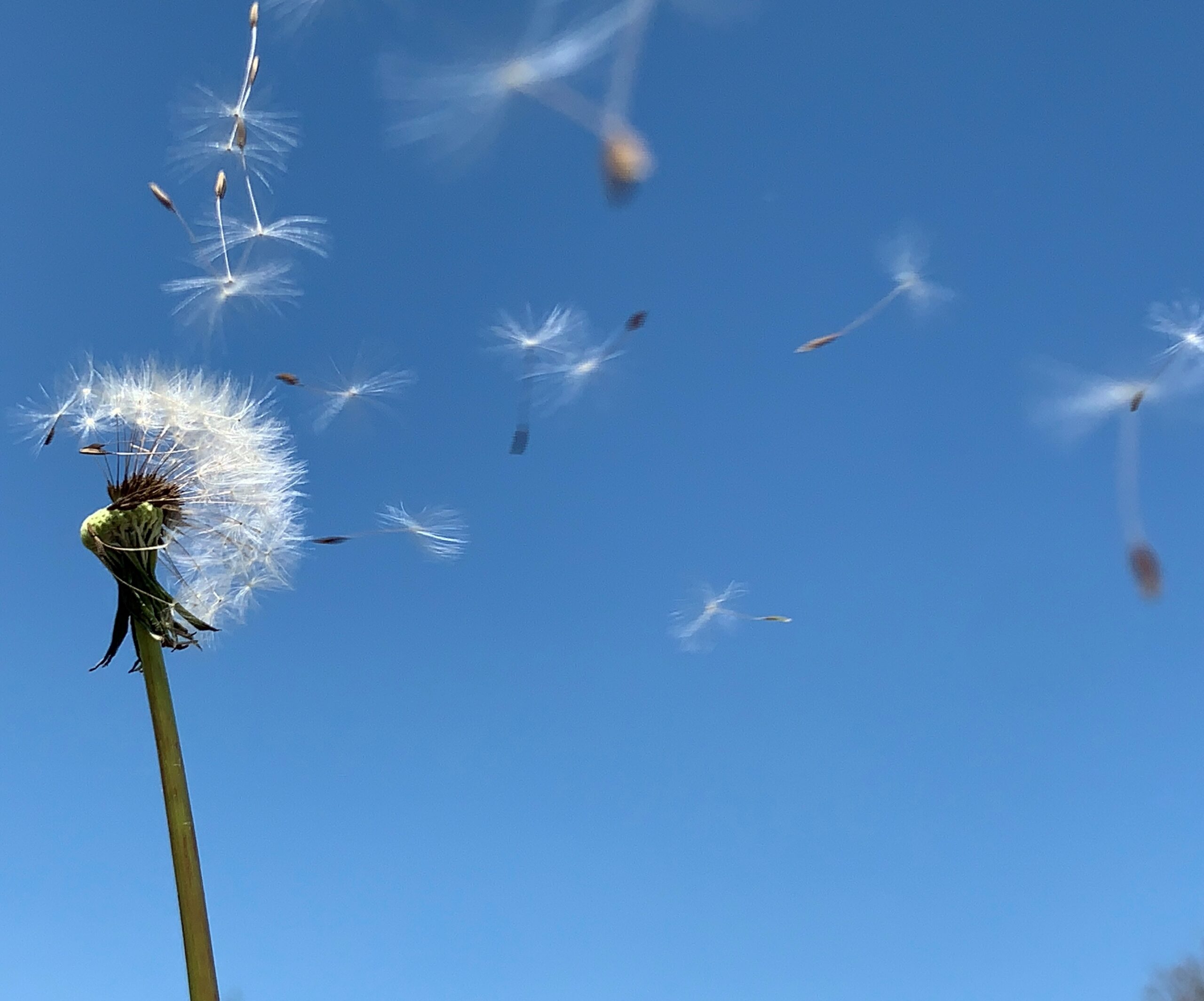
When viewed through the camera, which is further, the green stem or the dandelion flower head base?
the dandelion flower head base

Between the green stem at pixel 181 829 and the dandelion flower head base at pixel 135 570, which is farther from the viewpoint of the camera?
the dandelion flower head base at pixel 135 570

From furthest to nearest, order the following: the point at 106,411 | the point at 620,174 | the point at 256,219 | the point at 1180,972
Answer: the point at 1180,972 < the point at 256,219 < the point at 106,411 < the point at 620,174

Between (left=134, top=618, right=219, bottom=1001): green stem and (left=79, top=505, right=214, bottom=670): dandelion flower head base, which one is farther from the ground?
(left=79, top=505, right=214, bottom=670): dandelion flower head base

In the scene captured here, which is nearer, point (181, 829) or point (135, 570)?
point (181, 829)

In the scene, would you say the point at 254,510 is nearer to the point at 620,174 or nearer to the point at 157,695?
the point at 157,695

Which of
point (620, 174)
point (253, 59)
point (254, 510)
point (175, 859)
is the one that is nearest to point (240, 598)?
point (254, 510)

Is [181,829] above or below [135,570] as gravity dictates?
below

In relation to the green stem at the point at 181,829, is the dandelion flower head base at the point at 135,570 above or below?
above

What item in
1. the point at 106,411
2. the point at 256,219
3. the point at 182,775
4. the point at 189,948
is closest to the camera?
the point at 189,948
